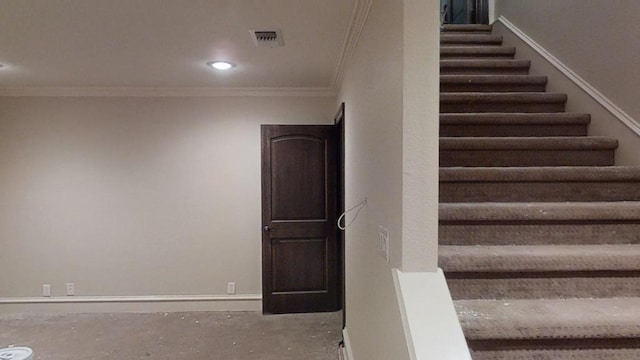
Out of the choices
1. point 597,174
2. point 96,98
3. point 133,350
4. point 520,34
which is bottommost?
point 133,350

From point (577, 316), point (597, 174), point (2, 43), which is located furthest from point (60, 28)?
point (597, 174)

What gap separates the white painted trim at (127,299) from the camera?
13.4 ft

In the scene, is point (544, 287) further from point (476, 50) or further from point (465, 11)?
point (465, 11)

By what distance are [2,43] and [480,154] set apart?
3148 mm

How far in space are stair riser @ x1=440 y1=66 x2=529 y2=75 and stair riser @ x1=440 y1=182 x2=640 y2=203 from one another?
150 cm

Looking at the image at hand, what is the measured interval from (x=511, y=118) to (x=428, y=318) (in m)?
1.81

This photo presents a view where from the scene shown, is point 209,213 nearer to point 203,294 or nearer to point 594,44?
point 203,294

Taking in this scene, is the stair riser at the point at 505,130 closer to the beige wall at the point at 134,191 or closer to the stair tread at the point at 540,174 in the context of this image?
the stair tread at the point at 540,174

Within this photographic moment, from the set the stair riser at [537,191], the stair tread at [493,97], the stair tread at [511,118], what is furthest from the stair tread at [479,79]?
the stair riser at [537,191]

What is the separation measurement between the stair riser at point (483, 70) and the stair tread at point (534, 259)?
1986mm

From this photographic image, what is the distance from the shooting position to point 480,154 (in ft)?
7.40

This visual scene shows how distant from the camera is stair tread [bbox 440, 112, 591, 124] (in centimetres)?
245

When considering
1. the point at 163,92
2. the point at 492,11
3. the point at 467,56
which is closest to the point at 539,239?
the point at 467,56

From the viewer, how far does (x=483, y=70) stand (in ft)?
10.7
